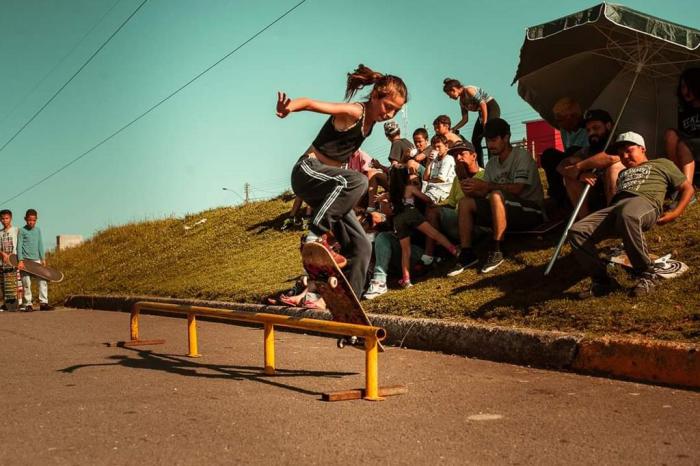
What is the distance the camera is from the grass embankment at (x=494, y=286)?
5926 mm

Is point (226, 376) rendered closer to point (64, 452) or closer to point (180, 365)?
point (180, 365)

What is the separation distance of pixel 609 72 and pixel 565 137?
0.90 meters

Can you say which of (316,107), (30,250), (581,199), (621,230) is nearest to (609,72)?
(581,199)

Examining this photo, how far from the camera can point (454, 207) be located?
32.8ft

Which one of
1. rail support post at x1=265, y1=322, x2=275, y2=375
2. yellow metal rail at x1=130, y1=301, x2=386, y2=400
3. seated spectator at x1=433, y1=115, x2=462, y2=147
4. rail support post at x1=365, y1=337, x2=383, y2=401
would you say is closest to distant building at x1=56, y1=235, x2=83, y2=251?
seated spectator at x1=433, y1=115, x2=462, y2=147

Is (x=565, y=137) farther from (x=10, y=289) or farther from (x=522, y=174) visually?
(x=10, y=289)

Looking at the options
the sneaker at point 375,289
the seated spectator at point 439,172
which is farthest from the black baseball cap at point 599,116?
the sneaker at point 375,289

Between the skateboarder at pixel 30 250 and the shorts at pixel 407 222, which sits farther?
the skateboarder at pixel 30 250

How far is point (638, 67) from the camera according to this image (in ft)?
26.8

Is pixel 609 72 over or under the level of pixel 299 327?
over

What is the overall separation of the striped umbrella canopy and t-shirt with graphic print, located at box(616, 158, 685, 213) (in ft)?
4.80

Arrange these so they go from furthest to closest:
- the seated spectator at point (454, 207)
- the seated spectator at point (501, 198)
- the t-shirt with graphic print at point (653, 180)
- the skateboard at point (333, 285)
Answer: the seated spectator at point (454, 207)
the seated spectator at point (501, 198)
the t-shirt with graphic print at point (653, 180)
the skateboard at point (333, 285)

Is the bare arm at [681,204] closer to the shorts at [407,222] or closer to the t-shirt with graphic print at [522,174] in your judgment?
the t-shirt with graphic print at [522,174]

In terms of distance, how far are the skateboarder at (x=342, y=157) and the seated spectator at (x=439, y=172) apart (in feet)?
14.0
